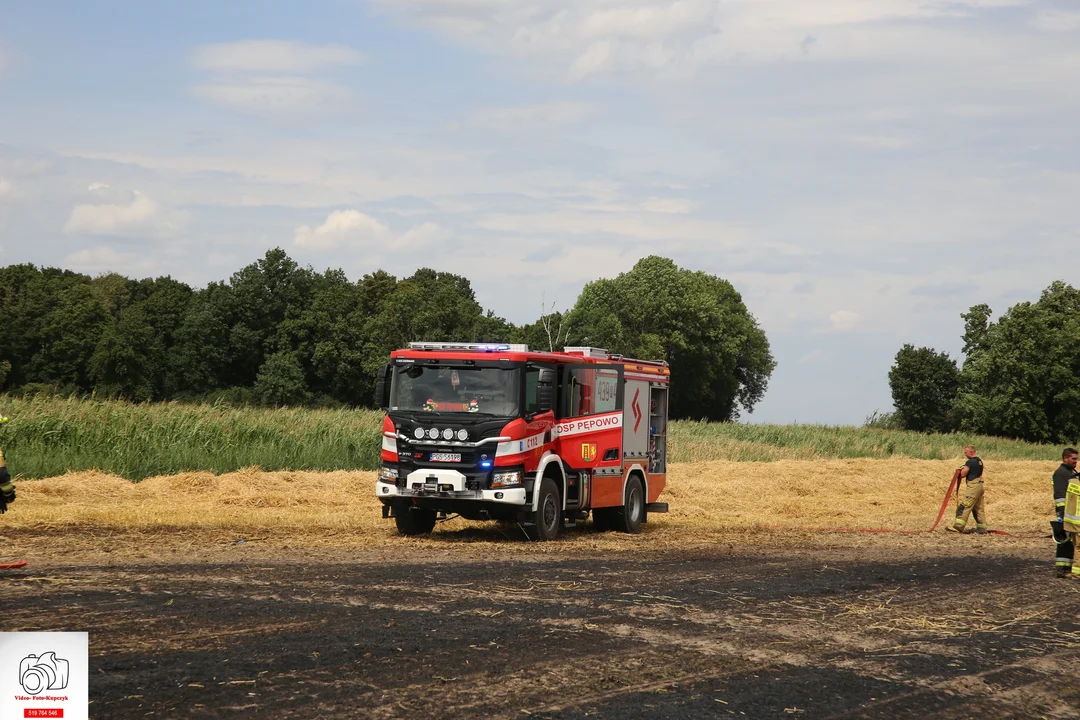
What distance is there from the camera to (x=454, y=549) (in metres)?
17.5

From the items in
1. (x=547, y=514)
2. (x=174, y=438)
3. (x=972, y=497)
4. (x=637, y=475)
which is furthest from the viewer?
(x=174, y=438)

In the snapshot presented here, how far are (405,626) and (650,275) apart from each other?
266ft

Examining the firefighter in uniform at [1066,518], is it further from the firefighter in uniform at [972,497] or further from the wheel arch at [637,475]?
the wheel arch at [637,475]

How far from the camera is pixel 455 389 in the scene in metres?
18.5

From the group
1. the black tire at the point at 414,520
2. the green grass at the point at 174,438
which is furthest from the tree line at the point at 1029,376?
the black tire at the point at 414,520

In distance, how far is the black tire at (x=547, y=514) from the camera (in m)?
18.7

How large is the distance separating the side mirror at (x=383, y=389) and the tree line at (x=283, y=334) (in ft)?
180

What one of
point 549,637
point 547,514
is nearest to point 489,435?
point 547,514

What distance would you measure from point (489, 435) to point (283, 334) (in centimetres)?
6979

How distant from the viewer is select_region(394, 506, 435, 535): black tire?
19.0 meters

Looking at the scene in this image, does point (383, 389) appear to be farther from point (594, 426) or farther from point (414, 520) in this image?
point (594, 426)

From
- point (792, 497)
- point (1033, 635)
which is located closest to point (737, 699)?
point (1033, 635)

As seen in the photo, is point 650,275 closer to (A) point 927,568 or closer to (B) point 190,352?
(B) point 190,352

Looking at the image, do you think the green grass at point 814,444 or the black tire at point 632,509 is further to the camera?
the green grass at point 814,444
